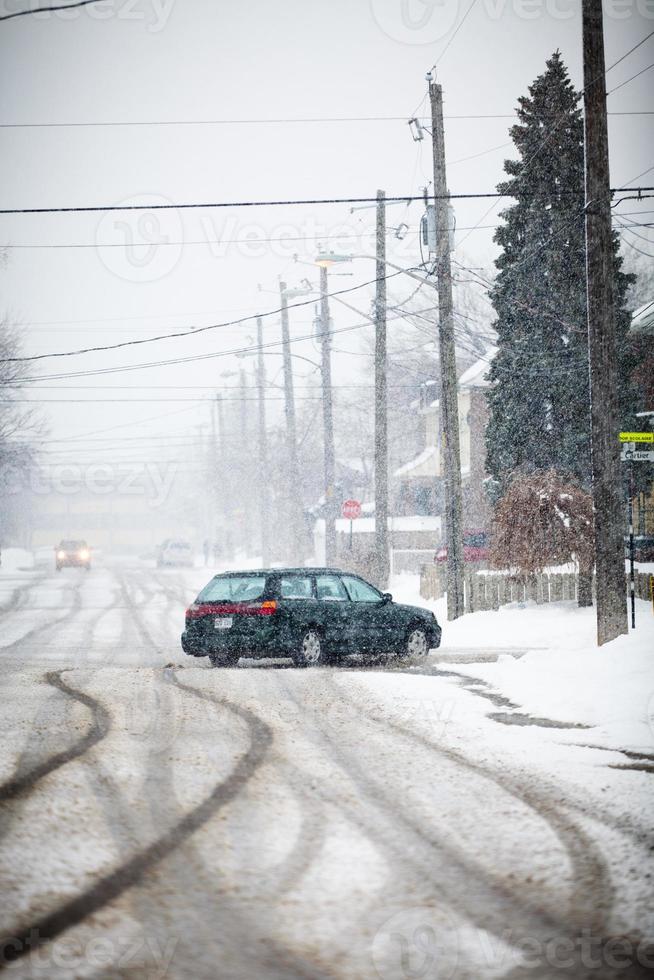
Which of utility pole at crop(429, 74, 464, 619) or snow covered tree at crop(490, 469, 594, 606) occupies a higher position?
utility pole at crop(429, 74, 464, 619)

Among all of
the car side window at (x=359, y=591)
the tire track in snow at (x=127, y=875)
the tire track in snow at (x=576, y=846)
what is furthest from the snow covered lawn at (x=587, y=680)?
the tire track in snow at (x=127, y=875)

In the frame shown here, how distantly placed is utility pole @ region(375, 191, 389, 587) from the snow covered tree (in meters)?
6.31

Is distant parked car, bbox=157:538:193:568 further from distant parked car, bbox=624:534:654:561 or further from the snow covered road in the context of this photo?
the snow covered road

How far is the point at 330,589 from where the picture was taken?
53.4ft

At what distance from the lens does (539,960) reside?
4.26 metres

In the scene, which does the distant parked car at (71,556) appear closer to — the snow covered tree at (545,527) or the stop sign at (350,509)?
the stop sign at (350,509)

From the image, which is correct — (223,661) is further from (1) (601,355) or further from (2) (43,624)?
(2) (43,624)

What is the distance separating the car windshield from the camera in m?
15.7

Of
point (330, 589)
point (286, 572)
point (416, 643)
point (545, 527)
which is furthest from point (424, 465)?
point (286, 572)

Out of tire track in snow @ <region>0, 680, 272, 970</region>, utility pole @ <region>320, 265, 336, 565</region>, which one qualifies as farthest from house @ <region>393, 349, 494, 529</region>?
tire track in snow @ <region>0, 680, 272, 970</region>

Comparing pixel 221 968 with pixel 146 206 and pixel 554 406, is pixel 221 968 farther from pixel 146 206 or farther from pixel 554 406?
pixel 554 406

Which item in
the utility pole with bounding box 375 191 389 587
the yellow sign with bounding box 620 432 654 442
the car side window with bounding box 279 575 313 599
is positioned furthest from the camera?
the utility pole with bounding box 375 191 389 587

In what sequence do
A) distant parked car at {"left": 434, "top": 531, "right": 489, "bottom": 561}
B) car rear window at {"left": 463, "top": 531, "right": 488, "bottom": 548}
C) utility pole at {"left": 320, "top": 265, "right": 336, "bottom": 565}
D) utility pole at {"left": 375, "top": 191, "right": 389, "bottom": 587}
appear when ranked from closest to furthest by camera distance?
utility pole at {"left": 375, "top": 191, "right": 389, "bottom": 587}, utility pole at {"left": 320, "top": 265, "right": 336, "bottom": 565}, distant parked car at {"left": 434, "top": 531, "right": 489, "bottom": 561}, car rear window at {"left": 463, "top": 531, "right": 488, "bottom": 548}

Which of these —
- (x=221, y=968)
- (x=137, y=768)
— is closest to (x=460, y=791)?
(x=137, y=768)
